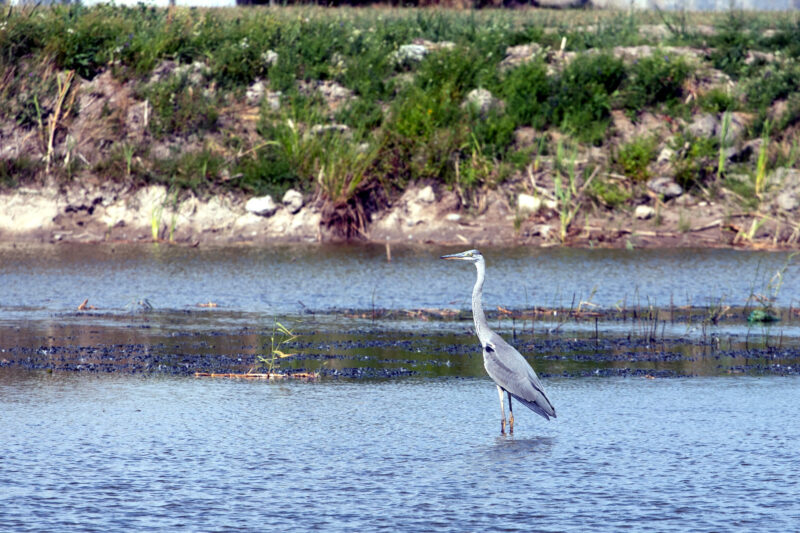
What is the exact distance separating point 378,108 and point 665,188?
5688 millimetres

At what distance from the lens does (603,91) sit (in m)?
22.8

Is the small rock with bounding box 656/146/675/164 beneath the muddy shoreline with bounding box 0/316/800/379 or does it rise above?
above

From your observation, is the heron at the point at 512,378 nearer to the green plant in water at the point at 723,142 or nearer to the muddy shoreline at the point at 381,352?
the muddy shoreline at the point at 381,352

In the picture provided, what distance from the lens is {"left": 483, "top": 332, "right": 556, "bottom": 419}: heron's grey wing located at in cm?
767

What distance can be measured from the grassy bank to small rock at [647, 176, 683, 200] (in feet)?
0.78

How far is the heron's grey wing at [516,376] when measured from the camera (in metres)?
7.67

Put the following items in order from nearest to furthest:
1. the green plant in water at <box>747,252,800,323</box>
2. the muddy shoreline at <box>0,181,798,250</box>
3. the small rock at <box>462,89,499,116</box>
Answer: the green plant in water at <box>747,252,800,323</box> < the muddy shoreline at <box>0,181,798,250</box> < the small rock at <box>462,89,499,116</box>

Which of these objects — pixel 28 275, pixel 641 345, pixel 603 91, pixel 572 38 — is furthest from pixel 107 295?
pixel 572 38

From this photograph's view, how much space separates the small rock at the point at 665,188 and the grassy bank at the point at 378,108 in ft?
0.78

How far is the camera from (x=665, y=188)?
2075 centimetres

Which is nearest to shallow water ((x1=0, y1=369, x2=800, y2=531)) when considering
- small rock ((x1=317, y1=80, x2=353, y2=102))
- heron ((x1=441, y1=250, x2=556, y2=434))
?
heron ((x1=441, y1=250, x2=556, y2=434))

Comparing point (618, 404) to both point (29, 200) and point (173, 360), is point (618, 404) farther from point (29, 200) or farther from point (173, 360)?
point (29, 200)

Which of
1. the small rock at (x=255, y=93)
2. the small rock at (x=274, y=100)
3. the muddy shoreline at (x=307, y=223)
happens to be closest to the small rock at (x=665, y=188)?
the muddy shoreline at (x=307, y=223)

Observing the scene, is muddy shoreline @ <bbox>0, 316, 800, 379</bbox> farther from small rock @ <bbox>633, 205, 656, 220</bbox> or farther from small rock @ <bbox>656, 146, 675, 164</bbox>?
small rock @ <bbox>656, 146, 675, 164</bbox>
